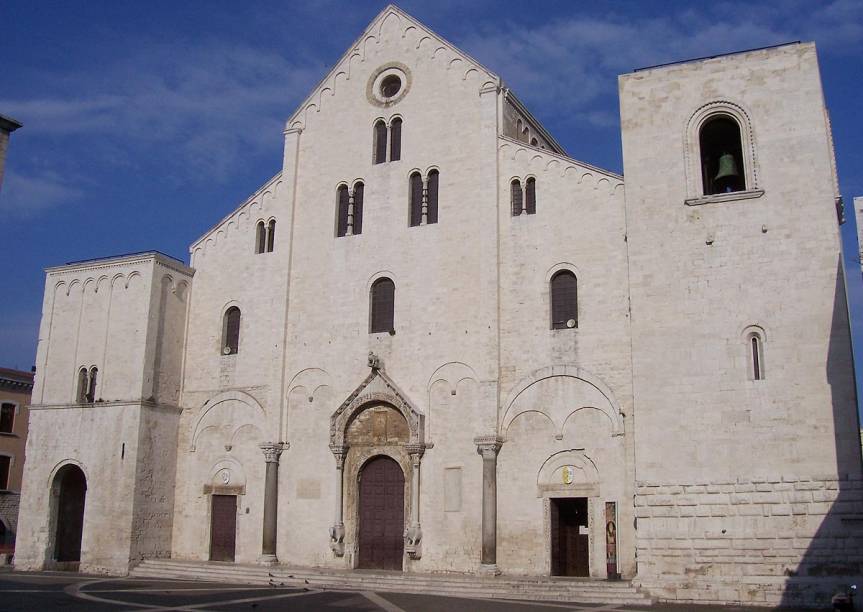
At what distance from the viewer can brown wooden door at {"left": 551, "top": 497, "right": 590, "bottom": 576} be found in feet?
75.0

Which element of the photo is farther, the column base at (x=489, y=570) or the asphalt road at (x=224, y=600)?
the column base at (x=489, y=570)

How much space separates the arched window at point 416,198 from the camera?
26750 millimetres

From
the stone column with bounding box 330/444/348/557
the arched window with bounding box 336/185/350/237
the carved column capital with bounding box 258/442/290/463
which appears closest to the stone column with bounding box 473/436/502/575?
the stone column with bounding box 330/444/348/557

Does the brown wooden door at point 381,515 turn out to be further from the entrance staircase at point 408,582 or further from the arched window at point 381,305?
the arched window at point 381,305

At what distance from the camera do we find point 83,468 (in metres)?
27.6

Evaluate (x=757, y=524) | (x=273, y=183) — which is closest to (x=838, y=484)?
(x=757, y=524)

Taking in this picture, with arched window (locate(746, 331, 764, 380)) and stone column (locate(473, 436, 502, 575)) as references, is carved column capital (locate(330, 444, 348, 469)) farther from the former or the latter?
arched window (locate(746, 331, 764, 380))

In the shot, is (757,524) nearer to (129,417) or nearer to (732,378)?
(732,378)

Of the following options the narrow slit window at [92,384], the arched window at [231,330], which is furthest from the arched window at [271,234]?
the narrow slit window at [92,384]

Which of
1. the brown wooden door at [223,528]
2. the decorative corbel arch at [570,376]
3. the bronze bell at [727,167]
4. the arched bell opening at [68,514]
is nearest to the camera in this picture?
the bronze bell at [727,167]

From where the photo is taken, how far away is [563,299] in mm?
24156

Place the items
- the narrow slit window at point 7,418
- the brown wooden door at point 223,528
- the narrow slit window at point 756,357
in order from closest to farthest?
1. the narrow slit window at point 756,357
2. the brown wooden door at point 223,528
3. the narrow slit window at point 7,418

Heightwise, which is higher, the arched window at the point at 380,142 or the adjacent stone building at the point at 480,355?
the arched window at the point at 380,142

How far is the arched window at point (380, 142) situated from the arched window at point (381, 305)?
3.91m
